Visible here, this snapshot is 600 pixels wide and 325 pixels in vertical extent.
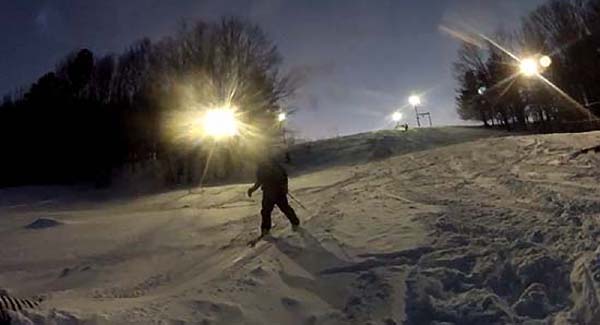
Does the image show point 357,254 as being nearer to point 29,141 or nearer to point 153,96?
point 153,96

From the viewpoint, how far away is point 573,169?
40.1ft

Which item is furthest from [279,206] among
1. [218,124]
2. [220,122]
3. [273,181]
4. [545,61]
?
[545,61]

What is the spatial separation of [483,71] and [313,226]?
5547 cm

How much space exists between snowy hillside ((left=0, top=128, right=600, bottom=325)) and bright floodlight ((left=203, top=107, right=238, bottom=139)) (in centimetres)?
2120

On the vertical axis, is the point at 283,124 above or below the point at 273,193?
above

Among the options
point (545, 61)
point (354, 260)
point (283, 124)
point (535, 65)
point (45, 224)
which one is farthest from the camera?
point (545, 61)

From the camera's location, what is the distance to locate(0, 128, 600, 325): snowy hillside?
520 centimetres

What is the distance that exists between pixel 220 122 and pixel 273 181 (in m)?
26.4

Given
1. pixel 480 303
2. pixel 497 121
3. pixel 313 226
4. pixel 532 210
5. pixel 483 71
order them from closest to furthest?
pixel 480 303, pixel 532 210, pixel 313 226, pixel 483 71, pixel 497 121

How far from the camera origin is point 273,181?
957cm

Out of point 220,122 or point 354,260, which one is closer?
point 354,260

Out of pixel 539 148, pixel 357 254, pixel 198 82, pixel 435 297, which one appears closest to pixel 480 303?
pixel 435 297

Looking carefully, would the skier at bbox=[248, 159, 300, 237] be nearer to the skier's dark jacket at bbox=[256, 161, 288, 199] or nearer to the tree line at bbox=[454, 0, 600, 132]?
the skier's dark jacket at bbox=[256, 161, 288, 199]

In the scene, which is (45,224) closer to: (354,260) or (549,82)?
(354,260)
